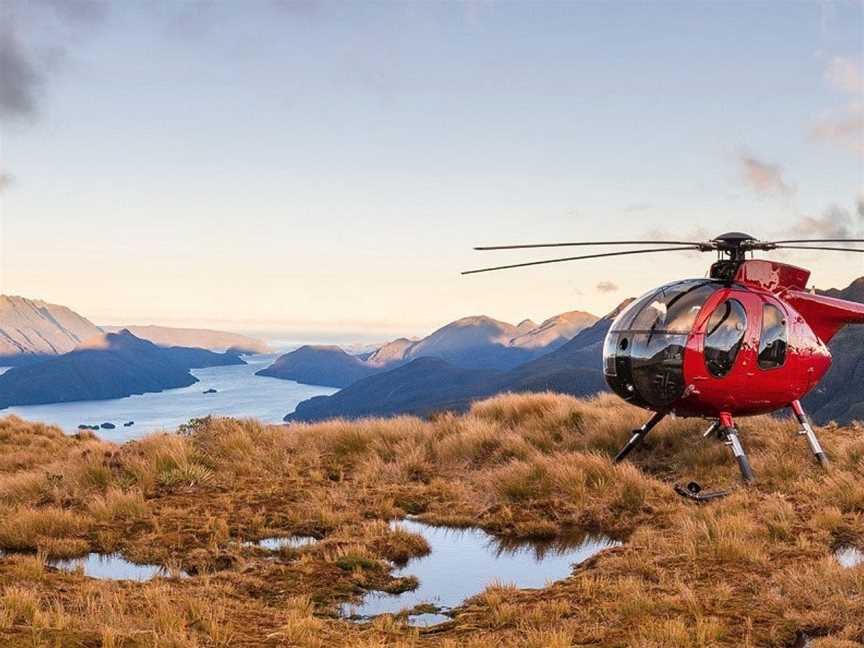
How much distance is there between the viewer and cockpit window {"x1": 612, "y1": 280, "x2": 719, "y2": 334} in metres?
11.9

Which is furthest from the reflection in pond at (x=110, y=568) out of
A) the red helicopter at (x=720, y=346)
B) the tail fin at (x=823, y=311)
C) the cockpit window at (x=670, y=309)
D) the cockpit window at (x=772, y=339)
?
the tail fin at (x=823, y=311)

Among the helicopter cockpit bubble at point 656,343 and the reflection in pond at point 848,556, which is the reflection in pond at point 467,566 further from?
the helicopter cockpit bubble at point 656,343

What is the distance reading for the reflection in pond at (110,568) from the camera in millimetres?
8289

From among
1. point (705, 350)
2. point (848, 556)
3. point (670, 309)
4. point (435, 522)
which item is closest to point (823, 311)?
point (705, 350)

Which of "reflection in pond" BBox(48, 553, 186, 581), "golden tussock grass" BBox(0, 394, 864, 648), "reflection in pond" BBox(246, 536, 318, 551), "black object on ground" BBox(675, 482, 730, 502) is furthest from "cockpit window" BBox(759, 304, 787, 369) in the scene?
"reflection in pond" BBox(48, 553, 186, 581)

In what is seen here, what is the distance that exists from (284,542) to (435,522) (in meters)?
2.19

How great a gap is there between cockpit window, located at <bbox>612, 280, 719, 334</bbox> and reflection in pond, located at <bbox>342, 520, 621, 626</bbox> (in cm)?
361

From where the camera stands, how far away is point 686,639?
5.86 meters

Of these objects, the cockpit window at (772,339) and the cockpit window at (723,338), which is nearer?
the cockpit window at (723,338)

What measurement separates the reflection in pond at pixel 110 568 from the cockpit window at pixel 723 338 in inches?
321

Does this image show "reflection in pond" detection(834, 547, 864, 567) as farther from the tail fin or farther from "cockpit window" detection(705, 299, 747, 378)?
the tail fin

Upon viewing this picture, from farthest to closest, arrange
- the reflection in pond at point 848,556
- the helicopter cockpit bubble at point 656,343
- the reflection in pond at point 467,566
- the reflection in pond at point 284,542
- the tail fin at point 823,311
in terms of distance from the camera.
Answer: the tail fin at point 823,311 < the helicopter cockpit bubble at point 656,343 < the reflection in pond at point 284,542 < the reflection in pond at point 848,556 < the reflection in pond at point 467,566

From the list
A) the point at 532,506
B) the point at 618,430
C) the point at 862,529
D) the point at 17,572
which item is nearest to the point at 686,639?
the point at 862,529

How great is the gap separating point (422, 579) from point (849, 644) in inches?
164
